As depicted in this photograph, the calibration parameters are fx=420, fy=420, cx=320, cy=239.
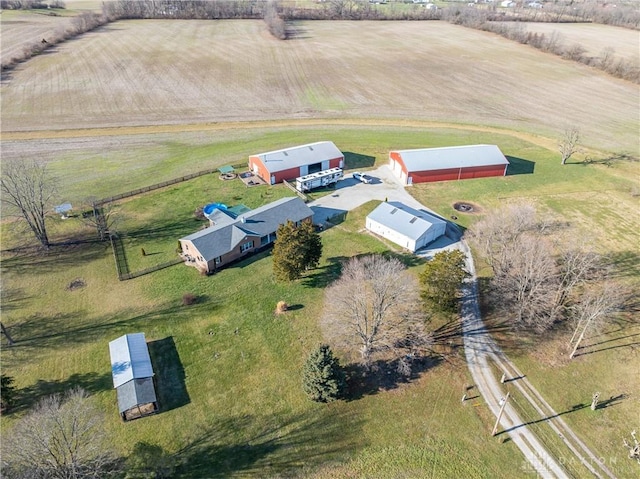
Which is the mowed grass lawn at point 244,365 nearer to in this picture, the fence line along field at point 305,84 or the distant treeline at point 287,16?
the fence line along field at point 305,84

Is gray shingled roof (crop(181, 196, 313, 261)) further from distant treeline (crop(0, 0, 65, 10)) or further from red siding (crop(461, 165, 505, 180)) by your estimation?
distant treeline (crop(0, 0, 65, 10))

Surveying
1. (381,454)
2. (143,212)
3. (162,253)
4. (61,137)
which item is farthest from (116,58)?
(381,454)

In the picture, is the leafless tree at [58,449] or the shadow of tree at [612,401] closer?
the leafless tree at [58,449]

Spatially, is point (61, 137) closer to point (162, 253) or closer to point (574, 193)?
point (162, 253)

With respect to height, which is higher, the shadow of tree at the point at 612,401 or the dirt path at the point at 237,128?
the dirt path at the point at 237,128

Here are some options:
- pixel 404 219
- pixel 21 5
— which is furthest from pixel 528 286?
pixel 21 5

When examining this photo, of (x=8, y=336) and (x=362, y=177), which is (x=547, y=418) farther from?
(x=8, y=336)

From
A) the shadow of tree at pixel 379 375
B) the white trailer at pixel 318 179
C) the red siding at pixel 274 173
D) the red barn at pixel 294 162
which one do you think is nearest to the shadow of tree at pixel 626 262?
the shadow of tree at pixel 379 375
